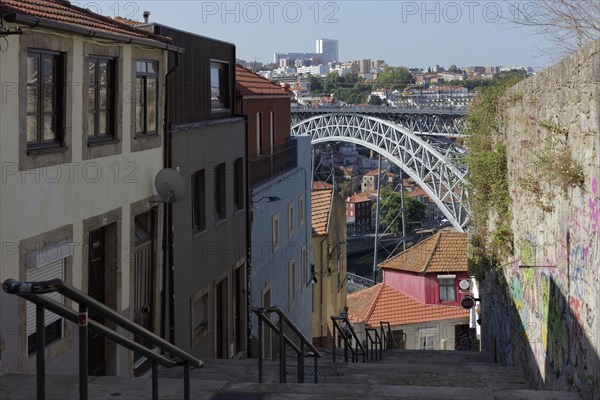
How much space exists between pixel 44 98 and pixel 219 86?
658cm

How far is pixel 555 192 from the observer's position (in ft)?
26.0

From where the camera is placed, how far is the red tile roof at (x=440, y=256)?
33.6m

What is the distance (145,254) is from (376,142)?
162 feet

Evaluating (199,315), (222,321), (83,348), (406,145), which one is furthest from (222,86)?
(406,145)

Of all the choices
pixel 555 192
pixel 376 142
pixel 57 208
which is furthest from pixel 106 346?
pixel 376 142

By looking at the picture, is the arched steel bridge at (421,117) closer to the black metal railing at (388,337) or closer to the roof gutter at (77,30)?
the black metal railing at (388,337)

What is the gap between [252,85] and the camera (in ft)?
57.4

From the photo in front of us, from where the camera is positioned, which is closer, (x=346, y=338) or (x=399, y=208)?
(x=346, y=338)

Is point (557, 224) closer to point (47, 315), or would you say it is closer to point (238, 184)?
point (47, 315)

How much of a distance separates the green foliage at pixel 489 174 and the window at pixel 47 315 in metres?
6.02

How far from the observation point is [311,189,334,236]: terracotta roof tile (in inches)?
1017

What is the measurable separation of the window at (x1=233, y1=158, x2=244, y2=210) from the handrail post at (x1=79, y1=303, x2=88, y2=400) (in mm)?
9391

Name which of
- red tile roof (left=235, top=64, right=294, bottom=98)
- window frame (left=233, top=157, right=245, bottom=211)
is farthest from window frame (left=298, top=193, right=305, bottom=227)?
window frame (left=233, top=157, right=245, bottom=211)

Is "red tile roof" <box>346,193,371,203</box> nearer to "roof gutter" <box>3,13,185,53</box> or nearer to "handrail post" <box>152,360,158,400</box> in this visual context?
"roof gutter" <box>3,13,185,53</box>
